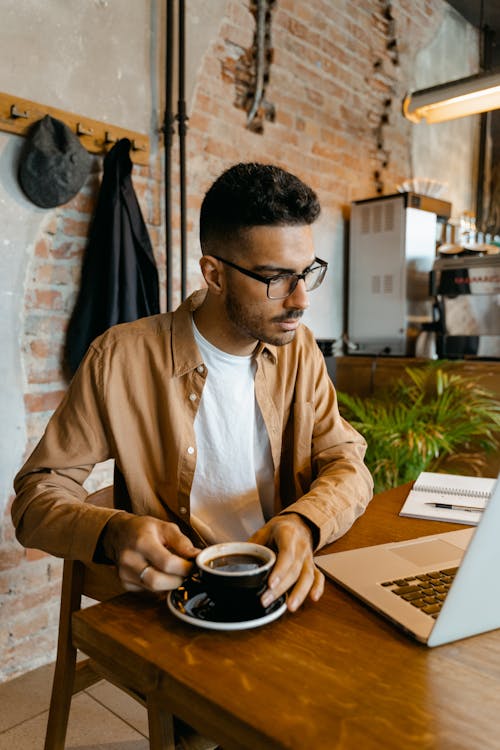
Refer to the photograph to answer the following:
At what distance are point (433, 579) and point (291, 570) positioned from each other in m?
0.22

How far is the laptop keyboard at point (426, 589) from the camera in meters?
0.78

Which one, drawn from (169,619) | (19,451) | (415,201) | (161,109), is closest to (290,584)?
(169,619)

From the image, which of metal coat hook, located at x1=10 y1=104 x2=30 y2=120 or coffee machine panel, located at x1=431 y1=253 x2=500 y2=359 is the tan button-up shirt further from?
coffee machine panel, located at x1=431 y1=253 x2=500 y2=359

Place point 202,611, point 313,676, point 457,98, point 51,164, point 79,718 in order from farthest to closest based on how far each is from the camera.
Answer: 1. point 457,98
2. point 51,164
3. point 79,718
4. point 202,611
5. point 313,676

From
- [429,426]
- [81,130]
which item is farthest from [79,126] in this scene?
[429,426]

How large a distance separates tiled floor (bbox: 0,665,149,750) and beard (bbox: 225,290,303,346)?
1245mm

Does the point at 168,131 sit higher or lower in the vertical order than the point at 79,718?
higher

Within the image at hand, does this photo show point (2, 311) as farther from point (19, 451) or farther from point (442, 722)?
point (442, 722)

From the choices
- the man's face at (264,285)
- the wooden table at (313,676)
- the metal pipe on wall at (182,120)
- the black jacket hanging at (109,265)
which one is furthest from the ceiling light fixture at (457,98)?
the wooden table at (313,676)

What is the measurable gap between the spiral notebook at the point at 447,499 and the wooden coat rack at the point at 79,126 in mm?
1629

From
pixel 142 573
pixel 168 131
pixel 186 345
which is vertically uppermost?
pixel 168 131

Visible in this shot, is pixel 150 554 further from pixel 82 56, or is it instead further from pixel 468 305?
pixel 468 305

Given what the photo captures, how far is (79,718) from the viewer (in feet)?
6.03

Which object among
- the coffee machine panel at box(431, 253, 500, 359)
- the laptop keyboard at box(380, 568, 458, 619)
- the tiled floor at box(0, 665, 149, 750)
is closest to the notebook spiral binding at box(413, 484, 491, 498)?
the laptop keyboard at box(380, 568, 458, 619)
